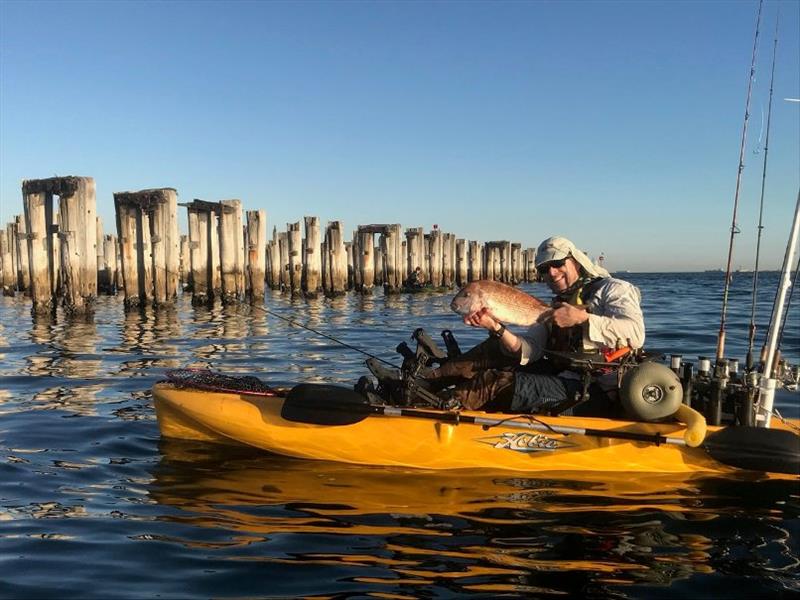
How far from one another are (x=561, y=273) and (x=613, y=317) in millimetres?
548

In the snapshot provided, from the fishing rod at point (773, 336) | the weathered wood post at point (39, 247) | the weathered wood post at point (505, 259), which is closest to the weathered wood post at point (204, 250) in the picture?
the weathered wood post at point (39, 247)

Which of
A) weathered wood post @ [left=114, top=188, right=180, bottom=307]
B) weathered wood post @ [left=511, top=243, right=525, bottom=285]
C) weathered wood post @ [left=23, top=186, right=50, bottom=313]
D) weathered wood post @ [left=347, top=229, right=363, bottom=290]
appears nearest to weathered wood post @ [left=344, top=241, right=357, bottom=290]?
weathered wood post @ [left=347, top=229, right=363, bottom=290]

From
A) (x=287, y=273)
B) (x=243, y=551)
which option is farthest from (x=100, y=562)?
(x=287, y=273)

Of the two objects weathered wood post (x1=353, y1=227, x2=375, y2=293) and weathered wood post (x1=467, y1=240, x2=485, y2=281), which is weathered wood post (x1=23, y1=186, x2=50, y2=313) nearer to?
weathered wood post (x1=353, y1=227, x2=375, y2=293)

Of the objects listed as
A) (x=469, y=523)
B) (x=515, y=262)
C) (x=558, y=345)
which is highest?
(x=558, y=345)

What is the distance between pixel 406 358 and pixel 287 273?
19.3m

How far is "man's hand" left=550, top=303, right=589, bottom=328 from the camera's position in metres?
5.15

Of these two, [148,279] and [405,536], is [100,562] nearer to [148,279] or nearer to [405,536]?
[405,536]

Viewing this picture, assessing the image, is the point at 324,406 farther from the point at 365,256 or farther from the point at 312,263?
the point at 365,256

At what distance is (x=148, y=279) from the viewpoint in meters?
17.0

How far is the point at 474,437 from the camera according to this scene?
542 cm

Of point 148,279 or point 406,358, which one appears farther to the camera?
point 148,279

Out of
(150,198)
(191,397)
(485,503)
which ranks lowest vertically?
(485,503)

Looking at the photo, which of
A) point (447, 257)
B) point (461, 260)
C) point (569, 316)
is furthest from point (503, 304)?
point (461, 260)
